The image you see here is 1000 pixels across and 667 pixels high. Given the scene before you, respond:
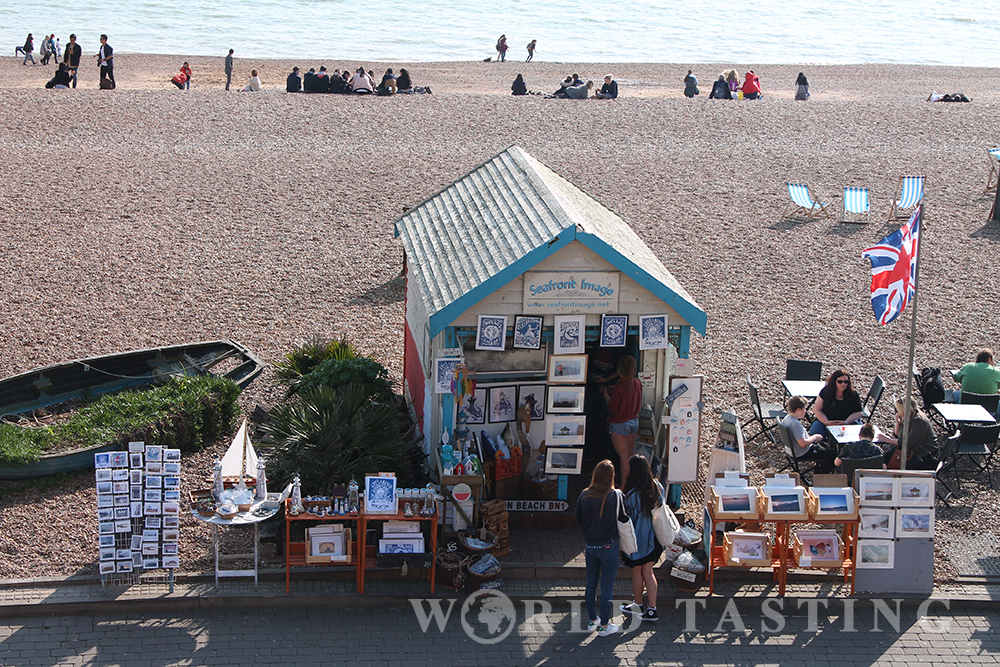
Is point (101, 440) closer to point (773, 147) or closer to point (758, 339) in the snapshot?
point (758, 339)

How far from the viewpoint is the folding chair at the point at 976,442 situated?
38.4ft

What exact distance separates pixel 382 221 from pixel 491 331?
35.9 feet

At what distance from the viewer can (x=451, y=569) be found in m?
9.30

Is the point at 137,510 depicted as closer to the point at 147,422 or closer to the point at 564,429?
the point at 147,422

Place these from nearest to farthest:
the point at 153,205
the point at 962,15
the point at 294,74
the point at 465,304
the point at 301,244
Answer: the point at 465,304 → the point at 301,244 → the point at 153,205 → the point at 294,74 → the point at 962,15

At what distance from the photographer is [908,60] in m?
65.4

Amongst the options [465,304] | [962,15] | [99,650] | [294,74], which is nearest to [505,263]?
[465,304]

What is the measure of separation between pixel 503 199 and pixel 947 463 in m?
5.81

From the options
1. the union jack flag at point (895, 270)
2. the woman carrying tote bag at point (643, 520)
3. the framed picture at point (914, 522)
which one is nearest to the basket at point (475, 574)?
the woman carrying tote bag at point (643, 520)

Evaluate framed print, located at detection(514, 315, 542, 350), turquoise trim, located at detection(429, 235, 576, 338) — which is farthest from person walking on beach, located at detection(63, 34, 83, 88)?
framed print, located at detection(514, 315, 542, 350)

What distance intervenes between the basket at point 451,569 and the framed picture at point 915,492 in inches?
155

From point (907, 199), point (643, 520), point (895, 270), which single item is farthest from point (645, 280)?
point (907, 199)

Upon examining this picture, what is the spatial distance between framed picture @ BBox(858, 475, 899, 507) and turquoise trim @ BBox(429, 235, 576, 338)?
344cm

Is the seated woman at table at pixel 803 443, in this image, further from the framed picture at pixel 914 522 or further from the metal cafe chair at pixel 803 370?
the metal cafe chair at pixel 803 370
